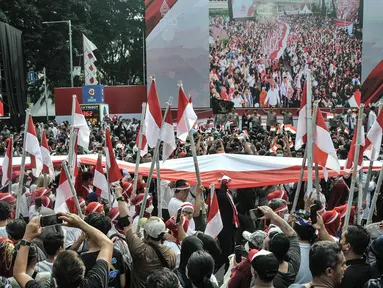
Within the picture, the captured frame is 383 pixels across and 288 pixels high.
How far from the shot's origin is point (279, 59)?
2961 centimetres

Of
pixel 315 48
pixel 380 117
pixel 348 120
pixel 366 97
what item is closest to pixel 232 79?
pixel 315 48

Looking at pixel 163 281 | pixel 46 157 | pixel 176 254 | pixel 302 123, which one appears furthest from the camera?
pixel 46 157

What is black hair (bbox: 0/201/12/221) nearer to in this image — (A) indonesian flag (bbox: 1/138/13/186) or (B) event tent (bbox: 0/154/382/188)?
(A) indonesian flag (bbox: 1/138/13/186)

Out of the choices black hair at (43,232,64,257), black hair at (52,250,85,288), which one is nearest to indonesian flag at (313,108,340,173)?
black hair at (43,232,64,257)

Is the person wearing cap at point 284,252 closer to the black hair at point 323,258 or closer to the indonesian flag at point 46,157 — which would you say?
the black hair at point 323,258

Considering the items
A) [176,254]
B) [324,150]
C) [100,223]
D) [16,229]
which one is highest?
[324,150]

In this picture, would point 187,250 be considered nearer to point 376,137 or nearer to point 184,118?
point 184,118

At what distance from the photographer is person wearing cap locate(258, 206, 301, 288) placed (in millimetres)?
3744

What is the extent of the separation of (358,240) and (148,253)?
1.50 meters

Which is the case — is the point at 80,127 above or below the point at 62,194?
above

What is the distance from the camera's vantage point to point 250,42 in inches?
1180

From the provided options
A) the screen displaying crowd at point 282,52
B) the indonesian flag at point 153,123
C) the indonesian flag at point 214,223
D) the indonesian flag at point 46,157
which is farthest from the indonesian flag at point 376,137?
the screen displaying crowd at point 282,52

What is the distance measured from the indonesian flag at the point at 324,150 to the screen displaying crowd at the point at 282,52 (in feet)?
76.9

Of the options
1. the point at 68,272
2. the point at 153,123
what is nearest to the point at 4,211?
the point at 153,123
